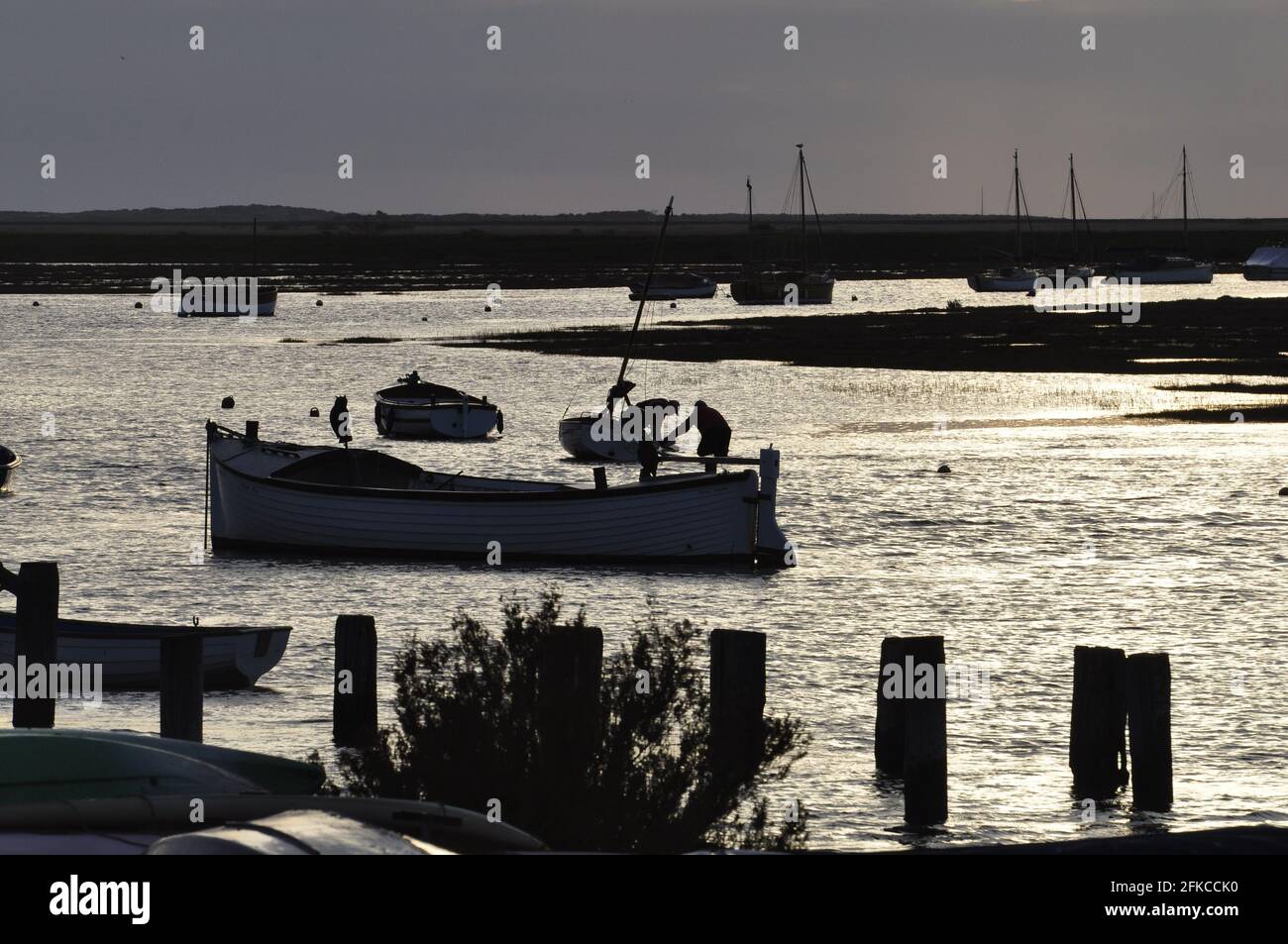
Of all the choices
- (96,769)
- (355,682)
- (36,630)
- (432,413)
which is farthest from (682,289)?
(96,769)

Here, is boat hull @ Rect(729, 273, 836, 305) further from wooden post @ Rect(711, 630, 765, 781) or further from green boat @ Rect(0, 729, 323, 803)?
green boat @ Rect(0, 729, 323, 803)

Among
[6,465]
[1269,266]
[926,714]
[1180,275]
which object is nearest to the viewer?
[926,714]

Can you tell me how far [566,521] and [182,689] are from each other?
1428cm

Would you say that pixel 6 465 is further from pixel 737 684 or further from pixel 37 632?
pixel 737 684

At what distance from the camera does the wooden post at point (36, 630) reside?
55.8 feet

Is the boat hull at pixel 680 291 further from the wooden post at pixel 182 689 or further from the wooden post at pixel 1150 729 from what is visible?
the wooden post at pixel 1150 729

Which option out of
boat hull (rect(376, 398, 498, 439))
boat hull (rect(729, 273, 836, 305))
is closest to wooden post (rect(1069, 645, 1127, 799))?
boat hull (rect(376, 398, 498, 439))

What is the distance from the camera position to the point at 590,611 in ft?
83.4

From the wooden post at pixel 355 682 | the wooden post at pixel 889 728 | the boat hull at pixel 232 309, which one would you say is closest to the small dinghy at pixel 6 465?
the wooden post at pixel 355 682

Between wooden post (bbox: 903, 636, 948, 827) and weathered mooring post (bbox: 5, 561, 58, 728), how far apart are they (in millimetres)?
7656

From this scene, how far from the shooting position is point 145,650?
1928 cm

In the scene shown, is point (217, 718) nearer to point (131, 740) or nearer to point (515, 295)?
point (131, 740)
